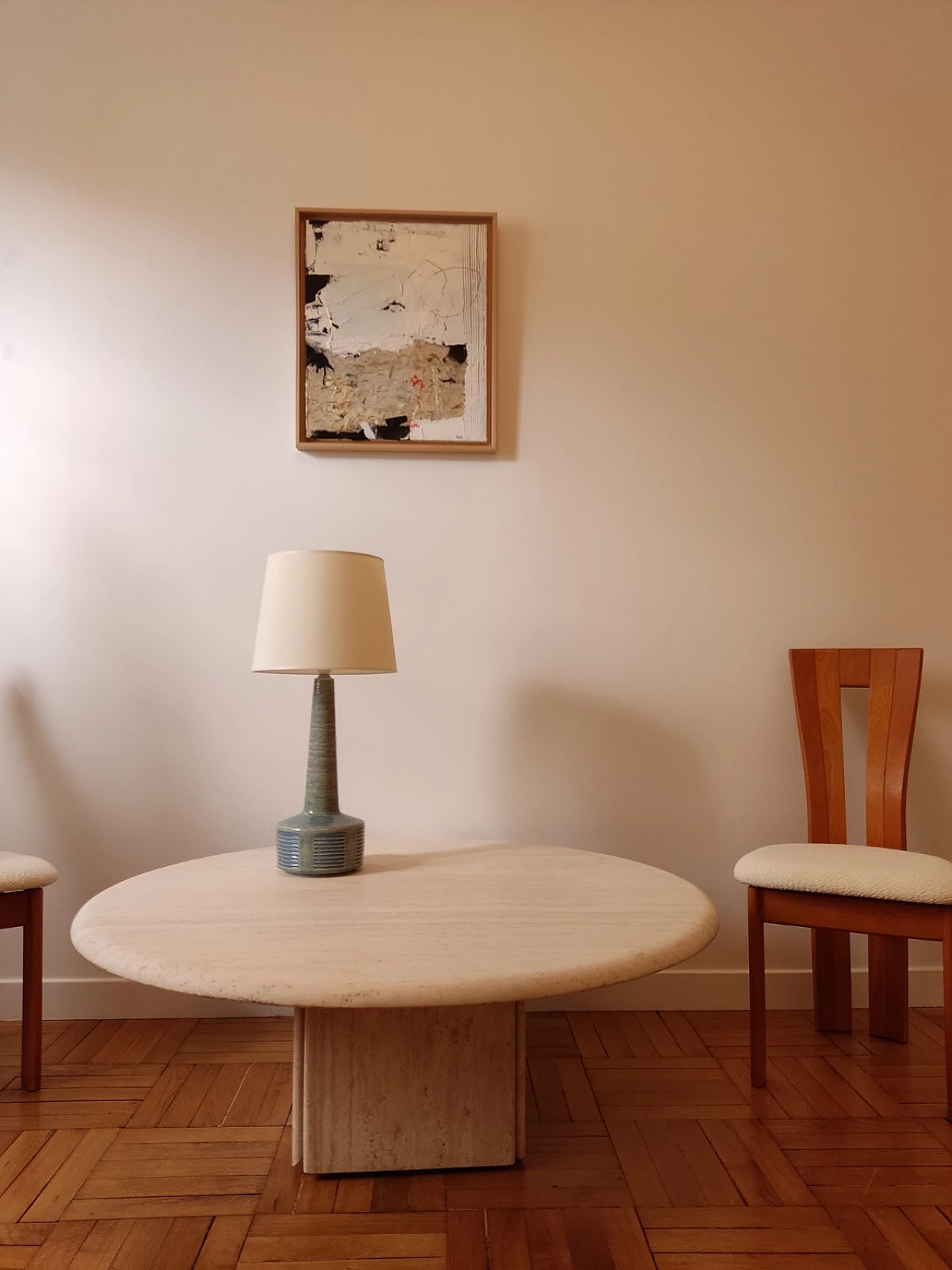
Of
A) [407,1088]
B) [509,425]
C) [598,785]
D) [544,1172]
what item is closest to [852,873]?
[598,785]

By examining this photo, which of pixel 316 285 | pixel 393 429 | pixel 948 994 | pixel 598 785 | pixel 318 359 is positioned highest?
pixel 316 285

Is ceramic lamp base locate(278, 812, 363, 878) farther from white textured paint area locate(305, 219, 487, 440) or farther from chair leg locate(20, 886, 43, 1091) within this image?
white textured paint area locate(305, 219, 487, 440)

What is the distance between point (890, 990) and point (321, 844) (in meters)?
1.51

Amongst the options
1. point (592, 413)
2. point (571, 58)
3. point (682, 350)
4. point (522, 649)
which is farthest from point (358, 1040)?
point (571, 58)

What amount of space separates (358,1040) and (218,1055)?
2.42 feet

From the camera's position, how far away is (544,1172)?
1656 millimetres

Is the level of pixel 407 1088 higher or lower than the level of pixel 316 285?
lower

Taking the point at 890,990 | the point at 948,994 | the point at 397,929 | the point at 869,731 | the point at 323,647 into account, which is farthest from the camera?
the point at 869,731

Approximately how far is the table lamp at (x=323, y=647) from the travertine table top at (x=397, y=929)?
7 centimetres

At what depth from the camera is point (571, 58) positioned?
2514 mm

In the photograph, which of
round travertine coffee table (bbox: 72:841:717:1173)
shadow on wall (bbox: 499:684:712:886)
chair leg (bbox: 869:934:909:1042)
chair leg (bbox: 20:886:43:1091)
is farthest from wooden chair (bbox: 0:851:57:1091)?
chair leg (bbox: 869:934:909:1042)

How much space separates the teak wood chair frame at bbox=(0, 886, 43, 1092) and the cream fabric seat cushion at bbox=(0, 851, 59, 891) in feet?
0.08

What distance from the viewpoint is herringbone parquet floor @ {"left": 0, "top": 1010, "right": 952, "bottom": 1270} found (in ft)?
4.72

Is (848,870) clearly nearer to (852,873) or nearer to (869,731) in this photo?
(852,873)
